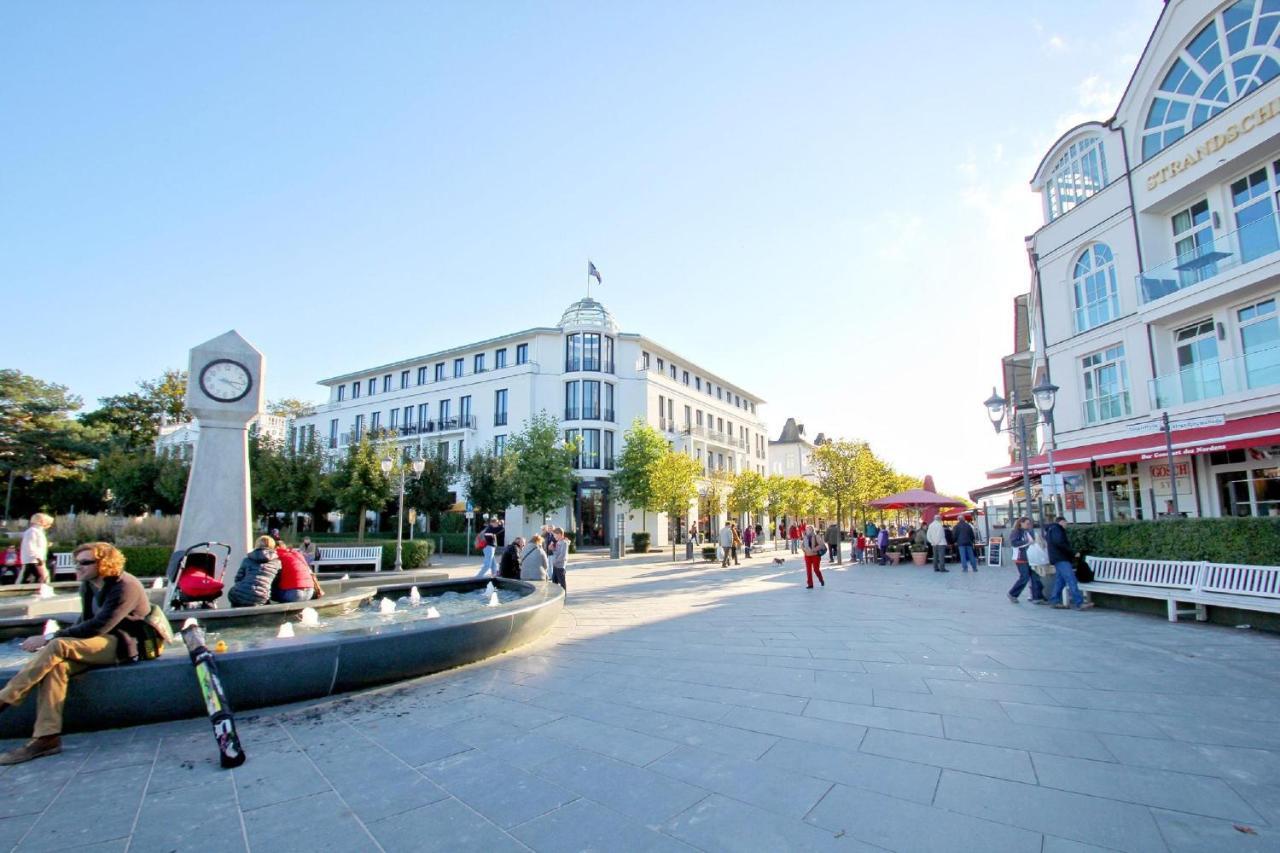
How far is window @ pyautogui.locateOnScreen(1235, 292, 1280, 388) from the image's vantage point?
14.0m

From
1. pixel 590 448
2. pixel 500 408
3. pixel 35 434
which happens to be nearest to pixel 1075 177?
pixel 590 448

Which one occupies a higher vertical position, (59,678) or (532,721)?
(59,678)

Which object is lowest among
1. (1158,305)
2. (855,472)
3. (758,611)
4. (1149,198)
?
(758,611)

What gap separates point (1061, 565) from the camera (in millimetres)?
10828

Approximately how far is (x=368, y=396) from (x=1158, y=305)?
47.3 metres

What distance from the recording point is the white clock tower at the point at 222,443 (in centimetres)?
998

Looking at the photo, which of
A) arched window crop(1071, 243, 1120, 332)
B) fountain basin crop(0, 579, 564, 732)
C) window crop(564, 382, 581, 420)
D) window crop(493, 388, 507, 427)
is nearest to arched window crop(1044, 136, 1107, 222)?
arched window crop(1071, 243, 1120, 332)

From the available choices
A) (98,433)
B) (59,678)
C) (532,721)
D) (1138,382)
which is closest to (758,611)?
(532,721)

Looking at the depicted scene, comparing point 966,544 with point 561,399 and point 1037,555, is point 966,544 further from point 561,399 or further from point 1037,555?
point 561,399

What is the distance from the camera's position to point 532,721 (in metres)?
4.71

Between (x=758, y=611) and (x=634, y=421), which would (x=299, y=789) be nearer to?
(x=758, y=611)

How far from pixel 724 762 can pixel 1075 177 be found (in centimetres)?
2456

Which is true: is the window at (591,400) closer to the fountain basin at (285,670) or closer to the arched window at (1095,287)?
the arched window at (1095,287)

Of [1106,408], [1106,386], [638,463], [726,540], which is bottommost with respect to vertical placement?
[726,540]
